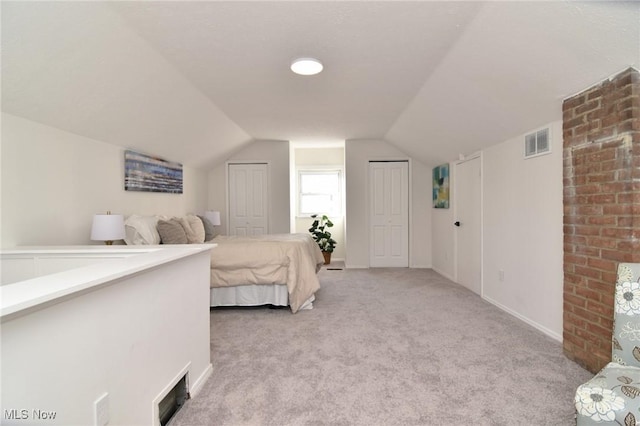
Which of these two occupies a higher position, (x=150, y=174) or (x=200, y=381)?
(x=150, y=174)

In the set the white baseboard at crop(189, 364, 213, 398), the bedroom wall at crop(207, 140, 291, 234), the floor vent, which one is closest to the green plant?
the bedroom wall at crop(207, 140, 291, 234)

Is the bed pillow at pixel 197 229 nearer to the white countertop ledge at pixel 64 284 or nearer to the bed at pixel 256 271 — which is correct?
the bed at pixel 256 271

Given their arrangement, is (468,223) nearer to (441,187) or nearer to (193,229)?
(441,187)

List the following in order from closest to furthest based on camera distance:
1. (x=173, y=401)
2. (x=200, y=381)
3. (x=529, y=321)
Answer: (x=173, y=401), (x=200, y=381), (x=529, y=321)

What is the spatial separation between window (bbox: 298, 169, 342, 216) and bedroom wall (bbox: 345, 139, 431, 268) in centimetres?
100

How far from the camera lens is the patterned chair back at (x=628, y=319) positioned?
54.5 inches

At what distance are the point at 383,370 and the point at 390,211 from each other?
13.2 feet

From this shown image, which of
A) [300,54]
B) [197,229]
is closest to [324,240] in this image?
[197,229]

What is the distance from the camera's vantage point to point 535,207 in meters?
2.89

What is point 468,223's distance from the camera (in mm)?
4328

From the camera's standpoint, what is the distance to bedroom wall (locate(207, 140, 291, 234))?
19.2ft

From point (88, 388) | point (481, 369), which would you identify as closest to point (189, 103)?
point (88, 388)

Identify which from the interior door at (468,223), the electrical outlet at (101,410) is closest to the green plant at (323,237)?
the interior door at (468,223)

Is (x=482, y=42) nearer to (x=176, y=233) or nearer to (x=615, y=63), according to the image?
(x=615, y=63)
